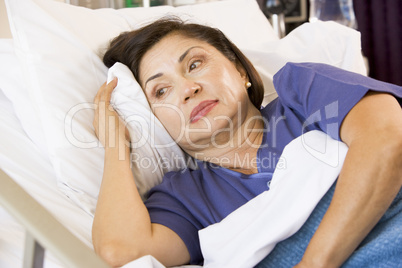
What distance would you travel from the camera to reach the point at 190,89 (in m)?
1.15

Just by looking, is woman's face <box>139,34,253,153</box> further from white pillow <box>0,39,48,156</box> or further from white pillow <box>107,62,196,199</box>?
white pillow <box>0,39,48,156</box>

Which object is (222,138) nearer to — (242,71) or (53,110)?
(242,71)

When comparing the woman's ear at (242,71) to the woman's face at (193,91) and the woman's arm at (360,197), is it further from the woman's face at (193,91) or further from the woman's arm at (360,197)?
the woman's arm at (360,197)

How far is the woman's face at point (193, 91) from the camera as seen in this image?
1147 mm

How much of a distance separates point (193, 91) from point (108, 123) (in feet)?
0.75

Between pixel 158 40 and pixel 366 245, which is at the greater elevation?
pixel 158 40

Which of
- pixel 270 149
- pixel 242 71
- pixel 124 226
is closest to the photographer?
pixel 124 226

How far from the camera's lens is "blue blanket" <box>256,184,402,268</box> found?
2.68 ft

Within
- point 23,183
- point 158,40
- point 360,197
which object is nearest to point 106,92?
point 158,40

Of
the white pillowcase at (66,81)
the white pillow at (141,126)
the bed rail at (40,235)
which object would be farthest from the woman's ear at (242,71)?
the bed rail at (40,235)

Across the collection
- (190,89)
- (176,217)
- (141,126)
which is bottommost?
(176,217)

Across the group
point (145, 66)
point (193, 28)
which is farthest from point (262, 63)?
point (145, 66)

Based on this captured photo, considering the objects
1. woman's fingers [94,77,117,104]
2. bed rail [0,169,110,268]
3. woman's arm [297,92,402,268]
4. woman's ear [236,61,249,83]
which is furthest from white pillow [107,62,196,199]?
bed rail [0,169,110,268]

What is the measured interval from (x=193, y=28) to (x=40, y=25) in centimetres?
42
